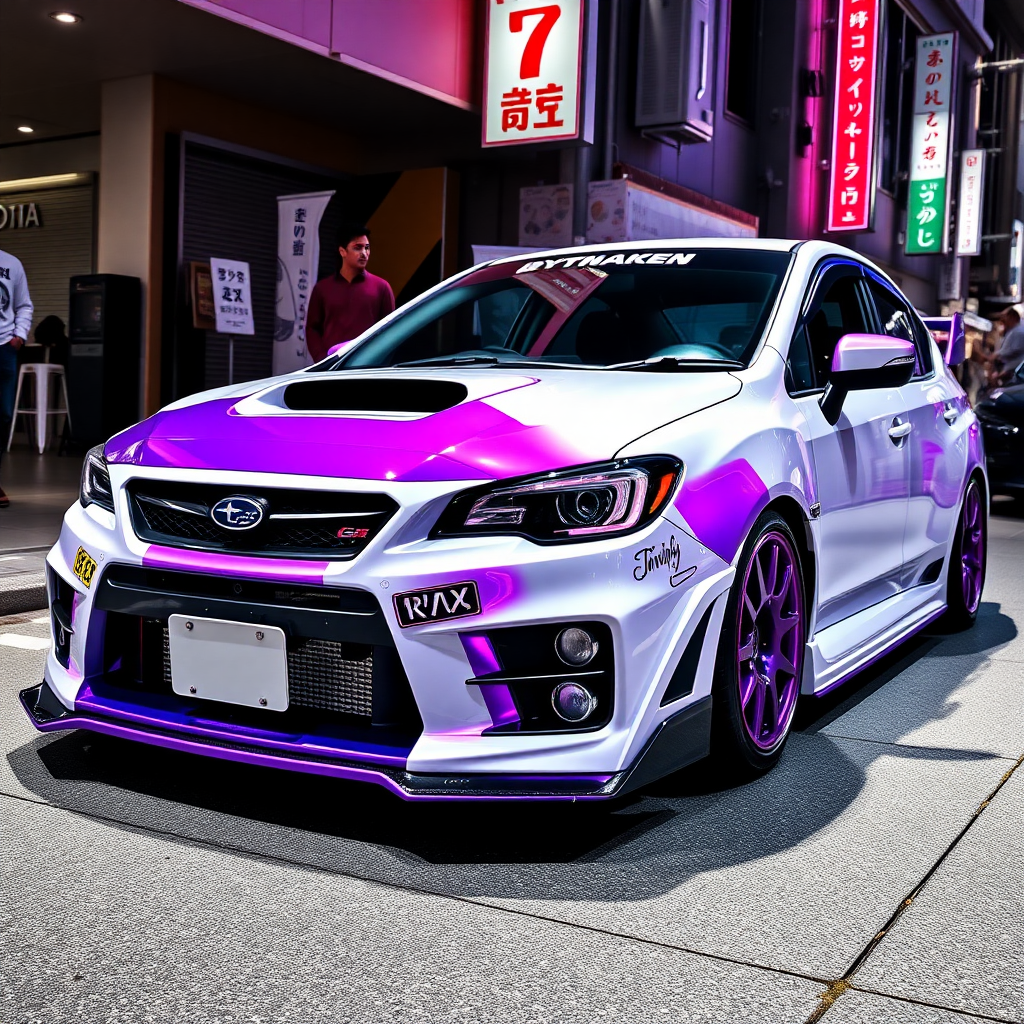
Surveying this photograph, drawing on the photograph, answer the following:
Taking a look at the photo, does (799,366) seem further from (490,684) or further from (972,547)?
(972,547)

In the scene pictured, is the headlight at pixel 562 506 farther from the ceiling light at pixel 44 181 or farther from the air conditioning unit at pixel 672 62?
the ceiling light at pixel 44 181

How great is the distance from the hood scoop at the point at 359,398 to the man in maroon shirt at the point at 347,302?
4930 mm

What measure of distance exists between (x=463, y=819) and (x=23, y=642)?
9.18 feet

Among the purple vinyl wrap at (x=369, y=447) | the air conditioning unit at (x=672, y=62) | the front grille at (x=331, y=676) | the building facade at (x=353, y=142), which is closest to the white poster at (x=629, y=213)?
the building facade at (x=353, y=142)

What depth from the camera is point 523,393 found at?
10.6 feet

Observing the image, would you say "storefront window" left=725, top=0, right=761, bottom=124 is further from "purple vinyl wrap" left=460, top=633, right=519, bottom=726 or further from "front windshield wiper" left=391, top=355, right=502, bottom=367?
"purple vinyl wrap" left=460, top=633, right=519, bottom=726

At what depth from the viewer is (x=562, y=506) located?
280 cm

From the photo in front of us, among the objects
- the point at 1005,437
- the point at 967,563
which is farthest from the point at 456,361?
the point at 1005,437

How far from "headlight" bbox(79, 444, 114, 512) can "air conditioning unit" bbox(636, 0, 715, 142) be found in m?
12.2

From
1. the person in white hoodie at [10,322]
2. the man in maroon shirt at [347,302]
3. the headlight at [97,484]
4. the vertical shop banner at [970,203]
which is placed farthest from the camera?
the vertical shop banner at [970,203]

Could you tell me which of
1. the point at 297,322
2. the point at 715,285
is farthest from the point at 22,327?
the point at 715,285

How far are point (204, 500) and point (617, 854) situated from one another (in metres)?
1.21

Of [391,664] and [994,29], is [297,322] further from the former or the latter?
[994,29]

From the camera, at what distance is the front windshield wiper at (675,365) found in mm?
3615
